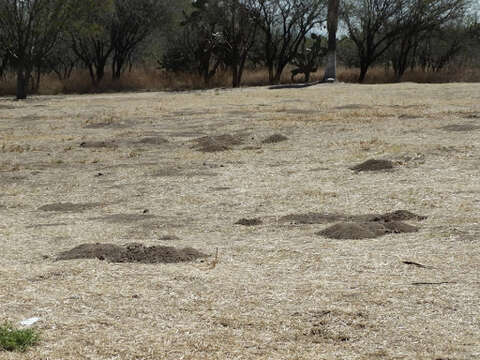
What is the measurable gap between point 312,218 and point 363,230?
954mm

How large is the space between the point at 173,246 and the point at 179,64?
31267 mm

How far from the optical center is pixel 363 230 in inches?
274

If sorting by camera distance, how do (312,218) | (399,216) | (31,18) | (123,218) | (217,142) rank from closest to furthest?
(399,216)
(312,218)
(123,218)
(217,142)
(31,18)

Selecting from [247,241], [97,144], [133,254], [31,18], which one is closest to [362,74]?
[31,18]

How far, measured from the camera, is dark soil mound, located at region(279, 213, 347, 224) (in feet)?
25.4

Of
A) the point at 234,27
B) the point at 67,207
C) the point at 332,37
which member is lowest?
the point at 67,207

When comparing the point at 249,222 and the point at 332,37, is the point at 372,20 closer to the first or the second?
the point at 332,37

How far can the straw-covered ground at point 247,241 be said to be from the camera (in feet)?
14.5

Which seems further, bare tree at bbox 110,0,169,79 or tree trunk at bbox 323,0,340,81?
bare tree at bbox 110,0,169,79

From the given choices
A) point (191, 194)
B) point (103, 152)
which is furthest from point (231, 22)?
point (191, 194)

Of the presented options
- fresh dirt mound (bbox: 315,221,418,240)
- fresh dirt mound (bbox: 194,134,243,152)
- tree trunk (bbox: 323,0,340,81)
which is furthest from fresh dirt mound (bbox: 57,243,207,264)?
tree trunk (bbox: 323,0,340,81)

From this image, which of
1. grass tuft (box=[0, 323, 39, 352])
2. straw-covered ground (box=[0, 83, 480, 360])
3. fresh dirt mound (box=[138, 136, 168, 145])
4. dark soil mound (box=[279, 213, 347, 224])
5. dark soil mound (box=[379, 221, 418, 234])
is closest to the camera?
grass tuft (box=[0, 323, 39, 352])

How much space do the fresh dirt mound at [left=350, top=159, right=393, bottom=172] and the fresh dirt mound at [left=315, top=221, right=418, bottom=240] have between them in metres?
3.32

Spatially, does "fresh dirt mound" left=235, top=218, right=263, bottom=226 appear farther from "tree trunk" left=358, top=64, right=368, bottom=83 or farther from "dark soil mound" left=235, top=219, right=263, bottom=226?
"tree trunk" left=358, top=64, right=368, bottom=83
